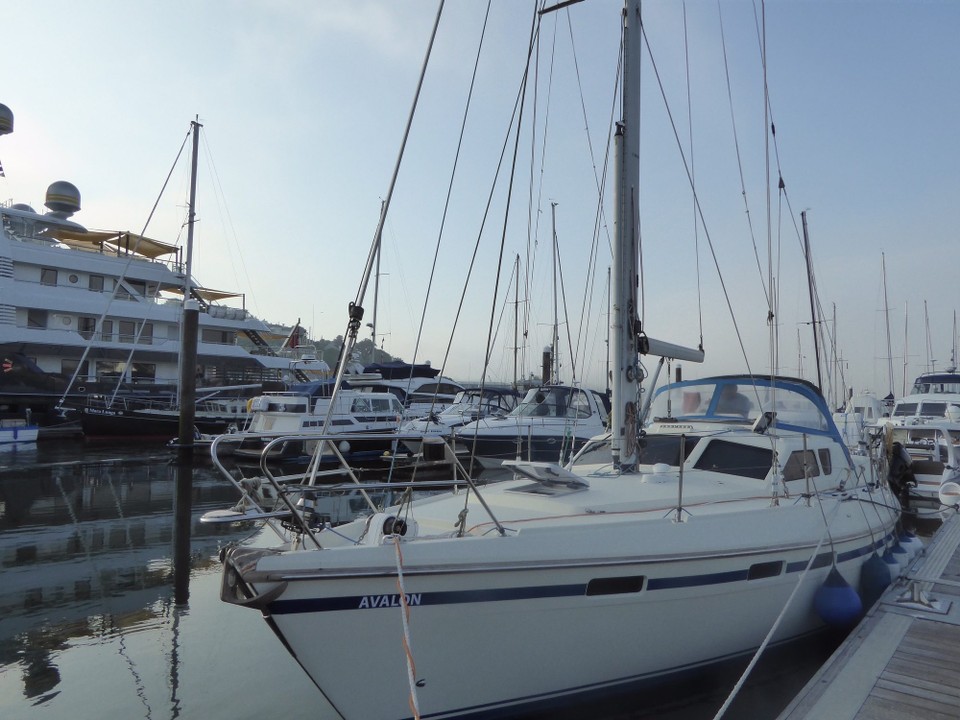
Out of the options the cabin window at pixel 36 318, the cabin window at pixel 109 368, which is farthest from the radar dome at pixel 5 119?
the cabin window at pixel 109 368

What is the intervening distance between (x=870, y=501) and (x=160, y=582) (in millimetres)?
8741

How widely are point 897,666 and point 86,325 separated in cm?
3529

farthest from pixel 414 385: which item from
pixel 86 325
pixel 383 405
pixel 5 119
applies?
pixel 5 119

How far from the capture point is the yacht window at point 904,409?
2042 centimetres

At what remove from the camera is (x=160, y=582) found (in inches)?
322

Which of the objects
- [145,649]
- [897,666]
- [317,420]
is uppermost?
[317,420]

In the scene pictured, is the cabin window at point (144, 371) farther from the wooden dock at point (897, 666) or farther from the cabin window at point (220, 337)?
the wooden dock at point (897, 666)

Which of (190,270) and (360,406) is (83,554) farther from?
(190,270)

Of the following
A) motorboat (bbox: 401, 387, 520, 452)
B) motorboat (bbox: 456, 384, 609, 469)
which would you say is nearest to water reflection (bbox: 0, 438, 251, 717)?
motorboat (bbox: 401, 387, 520, 452)

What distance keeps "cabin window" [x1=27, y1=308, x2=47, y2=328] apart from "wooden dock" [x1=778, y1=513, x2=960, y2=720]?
Answer: 3474cm

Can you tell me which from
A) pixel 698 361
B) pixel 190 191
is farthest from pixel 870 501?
pixel 190 191

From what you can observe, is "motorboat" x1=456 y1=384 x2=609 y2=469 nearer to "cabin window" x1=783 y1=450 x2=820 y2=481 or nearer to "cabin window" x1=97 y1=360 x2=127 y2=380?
"cabin window" x1=783 y1=450 x2=820 y2=481

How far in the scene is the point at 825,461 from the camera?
22.8 feet

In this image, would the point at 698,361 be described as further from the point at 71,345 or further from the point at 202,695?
the point at 71,345
